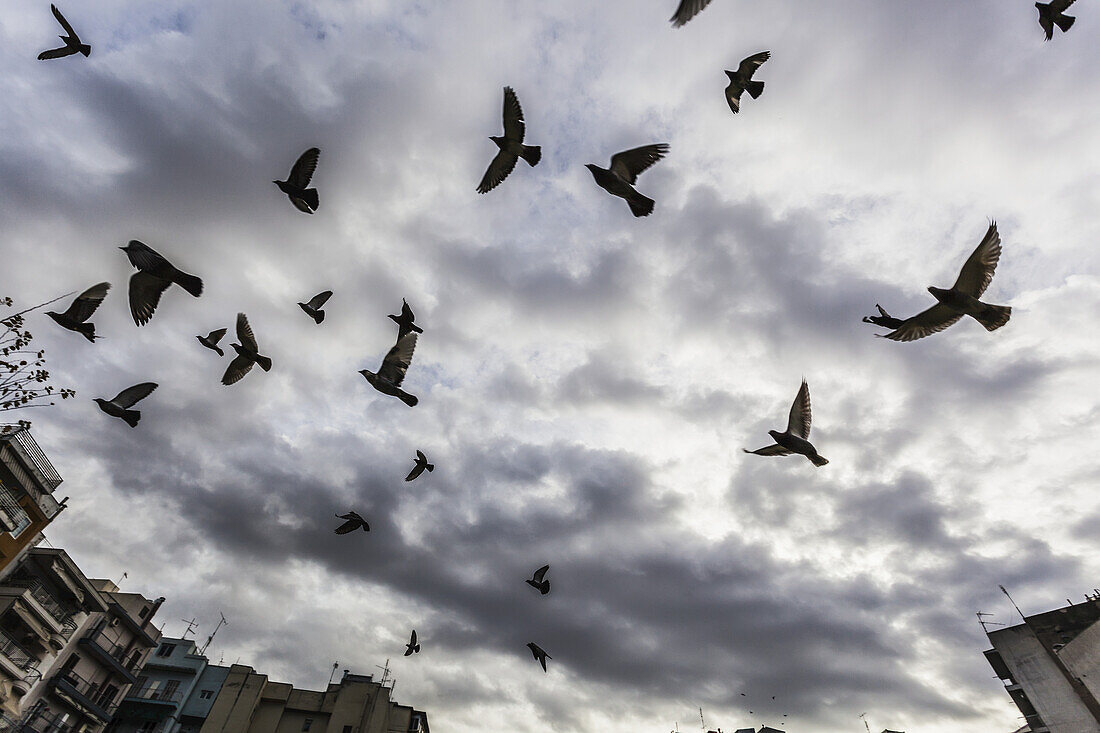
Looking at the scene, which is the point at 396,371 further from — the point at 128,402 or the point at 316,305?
the point at 128,402

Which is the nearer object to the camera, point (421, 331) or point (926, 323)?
point (926, 323)

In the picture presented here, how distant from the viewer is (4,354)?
42.1ft

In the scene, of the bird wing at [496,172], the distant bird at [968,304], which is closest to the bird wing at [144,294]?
the bird wing at [496,172]

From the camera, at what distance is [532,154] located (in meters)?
11.6

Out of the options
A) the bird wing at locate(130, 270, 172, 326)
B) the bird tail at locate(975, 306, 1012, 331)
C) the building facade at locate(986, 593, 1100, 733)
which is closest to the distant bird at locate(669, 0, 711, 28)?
the bird tail at locate(975, 306, 1012, 331)

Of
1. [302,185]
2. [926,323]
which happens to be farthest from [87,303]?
[926,323]

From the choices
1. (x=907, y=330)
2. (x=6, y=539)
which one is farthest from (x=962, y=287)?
(x=6, y=539)

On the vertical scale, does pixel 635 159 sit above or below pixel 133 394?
above

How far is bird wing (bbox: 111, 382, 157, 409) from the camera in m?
12.2

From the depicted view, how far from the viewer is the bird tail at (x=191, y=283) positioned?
393 inches

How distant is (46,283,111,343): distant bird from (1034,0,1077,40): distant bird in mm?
19900

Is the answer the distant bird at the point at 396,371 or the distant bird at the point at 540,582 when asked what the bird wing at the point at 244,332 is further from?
the distant bird at the point at 540,582

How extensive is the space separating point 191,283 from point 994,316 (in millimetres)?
14853

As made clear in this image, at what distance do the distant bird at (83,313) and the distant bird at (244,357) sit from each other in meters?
2.62
